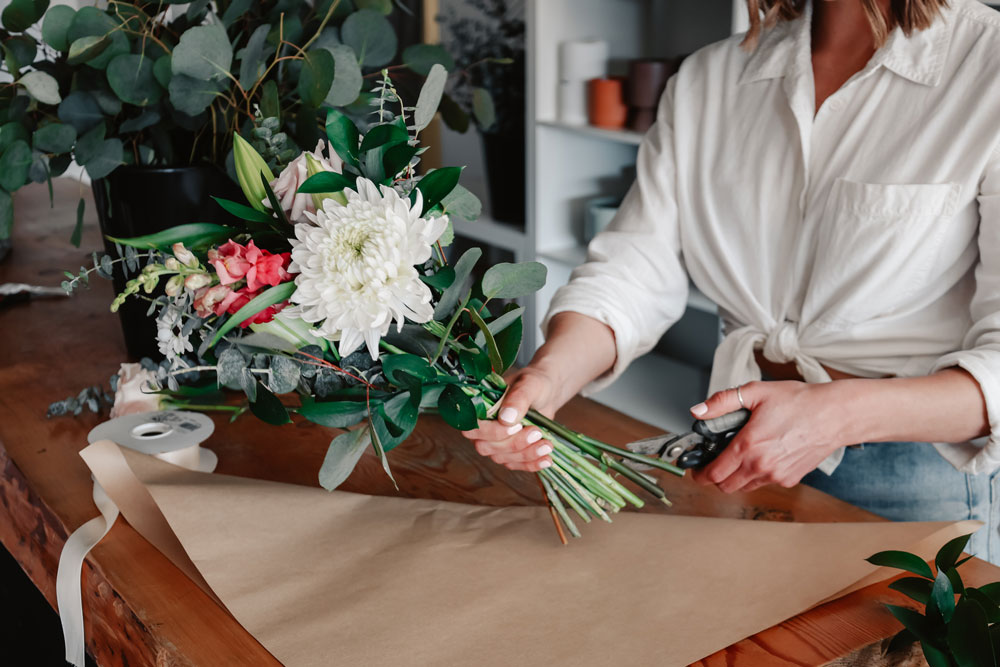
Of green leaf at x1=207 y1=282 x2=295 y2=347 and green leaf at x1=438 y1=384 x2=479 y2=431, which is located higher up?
green leaf at x1=207 y1=282 x2=295 y2=347

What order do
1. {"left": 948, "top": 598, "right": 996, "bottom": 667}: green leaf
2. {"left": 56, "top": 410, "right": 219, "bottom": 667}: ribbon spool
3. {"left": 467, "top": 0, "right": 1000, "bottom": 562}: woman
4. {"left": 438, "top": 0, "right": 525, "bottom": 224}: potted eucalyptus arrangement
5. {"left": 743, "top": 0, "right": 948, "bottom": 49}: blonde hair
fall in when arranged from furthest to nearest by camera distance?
{"left": 438, "top": 0, "right": 525, "bottom": 224}: potted eucalyptus arrangement → {"left": 743, "top": 0, "right": 948, "bottom": 49}: blonde hair → {"left": 467, "top": 0, "right": 1000, "bottom": 562}: woman → {"left": 56, "top": 410, "right": 219, "bottom": 667}: ribbon spool → {"left": 948, "top": 598, "right": 996, "bottom": 667}: green leaf

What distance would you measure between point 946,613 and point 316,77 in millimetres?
908

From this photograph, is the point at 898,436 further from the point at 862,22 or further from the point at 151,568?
the point at 151,568

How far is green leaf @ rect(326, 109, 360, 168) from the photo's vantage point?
792 mm

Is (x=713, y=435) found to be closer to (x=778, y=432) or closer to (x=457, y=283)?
(x=778, y=432)

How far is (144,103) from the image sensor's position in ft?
3.94

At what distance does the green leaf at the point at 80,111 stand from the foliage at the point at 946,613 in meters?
1.09

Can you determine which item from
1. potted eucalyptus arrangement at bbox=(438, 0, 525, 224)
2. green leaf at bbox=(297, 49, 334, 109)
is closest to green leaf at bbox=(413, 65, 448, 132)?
green leaf at bbox=(297, 49, 334, 109)

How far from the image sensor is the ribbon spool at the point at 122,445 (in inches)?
35.5

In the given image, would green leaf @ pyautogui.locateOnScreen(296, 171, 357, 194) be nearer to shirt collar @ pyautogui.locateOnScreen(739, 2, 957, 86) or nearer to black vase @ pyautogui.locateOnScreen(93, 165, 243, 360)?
black vase @ pyautogui.locateOnScreen(93, 165, 243, 360)

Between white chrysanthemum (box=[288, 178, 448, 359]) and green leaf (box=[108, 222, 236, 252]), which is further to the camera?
green leaf (box=[108, 222, 236, 252])

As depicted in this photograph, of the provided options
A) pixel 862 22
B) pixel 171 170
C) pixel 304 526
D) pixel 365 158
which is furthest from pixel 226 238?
pixel 862 22

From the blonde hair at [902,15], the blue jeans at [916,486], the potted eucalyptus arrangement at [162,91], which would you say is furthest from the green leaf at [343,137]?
the blue jeans at [916,486]

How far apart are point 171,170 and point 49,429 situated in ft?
1.23
